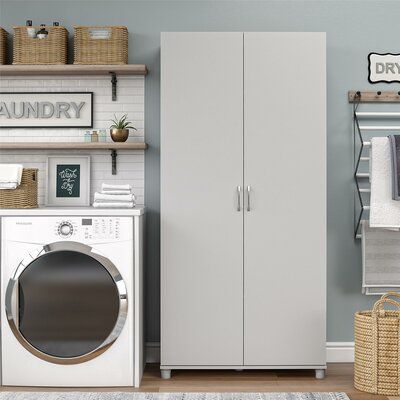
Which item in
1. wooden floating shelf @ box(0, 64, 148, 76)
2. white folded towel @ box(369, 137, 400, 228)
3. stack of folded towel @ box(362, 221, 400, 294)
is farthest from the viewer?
stack of folded towel @ box(362, 221, 400, 294)

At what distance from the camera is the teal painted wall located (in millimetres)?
3832

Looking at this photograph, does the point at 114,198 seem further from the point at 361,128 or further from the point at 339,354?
the point at 339,354

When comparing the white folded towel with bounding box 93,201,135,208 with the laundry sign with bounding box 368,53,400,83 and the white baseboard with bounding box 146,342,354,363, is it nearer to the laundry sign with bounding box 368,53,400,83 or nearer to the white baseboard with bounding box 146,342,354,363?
the white baseboard with bounding box 146,342,354,363

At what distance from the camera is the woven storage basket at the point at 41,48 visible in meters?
3.67

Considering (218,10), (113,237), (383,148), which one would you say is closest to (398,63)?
(383,148)

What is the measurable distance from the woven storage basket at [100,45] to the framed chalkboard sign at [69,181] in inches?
24.6

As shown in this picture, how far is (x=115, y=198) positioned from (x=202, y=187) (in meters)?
0.50

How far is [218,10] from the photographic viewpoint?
12.6 feet

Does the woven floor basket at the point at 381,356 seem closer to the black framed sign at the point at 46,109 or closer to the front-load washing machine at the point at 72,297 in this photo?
the front-load washing machine at the point at 72,297

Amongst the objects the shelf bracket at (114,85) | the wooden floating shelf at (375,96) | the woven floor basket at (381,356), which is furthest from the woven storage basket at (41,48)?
the woven floor basket at (381,356)

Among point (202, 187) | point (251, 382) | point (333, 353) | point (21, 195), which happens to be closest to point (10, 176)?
point (21, 195)

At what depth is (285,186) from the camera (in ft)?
11.2

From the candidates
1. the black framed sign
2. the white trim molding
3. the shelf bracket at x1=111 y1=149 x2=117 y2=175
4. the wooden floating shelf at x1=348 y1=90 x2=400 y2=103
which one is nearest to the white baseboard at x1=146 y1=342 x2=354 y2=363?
the white trim molding

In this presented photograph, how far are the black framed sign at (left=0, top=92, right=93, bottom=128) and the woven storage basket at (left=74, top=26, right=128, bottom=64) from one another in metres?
0.28
